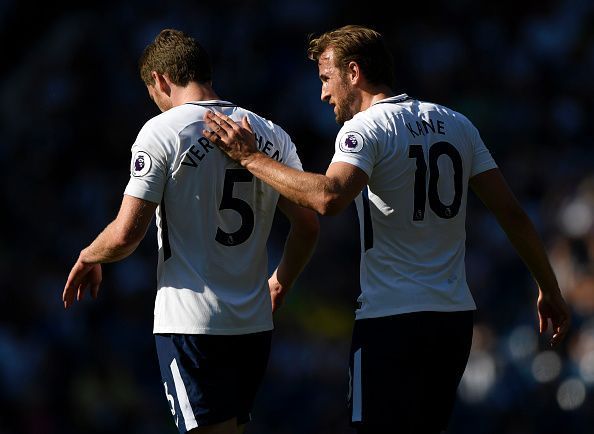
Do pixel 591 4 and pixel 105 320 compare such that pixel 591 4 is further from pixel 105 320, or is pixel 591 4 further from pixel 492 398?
pixel 105 320

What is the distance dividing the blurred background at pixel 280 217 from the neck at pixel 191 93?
4797mm

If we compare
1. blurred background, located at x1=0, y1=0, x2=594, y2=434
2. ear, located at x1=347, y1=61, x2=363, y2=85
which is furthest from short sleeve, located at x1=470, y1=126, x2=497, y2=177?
blurred background, located at x1=0, y1=0, x2=594, y2=434

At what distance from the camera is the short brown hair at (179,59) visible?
5.15 meters

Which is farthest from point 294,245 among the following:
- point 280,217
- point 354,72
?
point 280,217

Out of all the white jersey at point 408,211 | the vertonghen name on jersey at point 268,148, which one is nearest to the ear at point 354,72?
the white jersey at point 408,211

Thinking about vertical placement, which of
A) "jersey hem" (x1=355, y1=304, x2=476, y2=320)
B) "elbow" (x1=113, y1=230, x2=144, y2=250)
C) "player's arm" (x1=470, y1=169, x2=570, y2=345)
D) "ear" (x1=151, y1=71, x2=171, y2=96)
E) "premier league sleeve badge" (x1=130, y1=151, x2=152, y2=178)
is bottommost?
"jersey hem" (x1=355, y1=304, x2=476, y2=320)

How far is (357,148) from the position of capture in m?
4.80

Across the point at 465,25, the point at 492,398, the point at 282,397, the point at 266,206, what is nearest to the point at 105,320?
the point at 282,397

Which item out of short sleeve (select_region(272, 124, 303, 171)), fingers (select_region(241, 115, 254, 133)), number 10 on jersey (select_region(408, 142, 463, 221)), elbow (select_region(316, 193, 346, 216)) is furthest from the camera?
short sleeve (select_region(272, 124, 303, 171))

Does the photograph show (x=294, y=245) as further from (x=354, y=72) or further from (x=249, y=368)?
(x=354, y=72)

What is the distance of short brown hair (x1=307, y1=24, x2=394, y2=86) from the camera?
5090 mm

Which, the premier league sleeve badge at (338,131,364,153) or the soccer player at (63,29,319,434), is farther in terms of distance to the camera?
the soccer player at (63,29,319,434)

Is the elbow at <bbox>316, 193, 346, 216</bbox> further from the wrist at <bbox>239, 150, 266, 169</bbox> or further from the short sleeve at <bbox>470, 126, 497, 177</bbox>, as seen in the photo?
the short sleeve at <bbox>470, 126, 497, 177</bbox>

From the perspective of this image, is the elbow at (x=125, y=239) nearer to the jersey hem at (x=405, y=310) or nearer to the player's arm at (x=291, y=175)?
the player's arm at (x=291, y=175)
